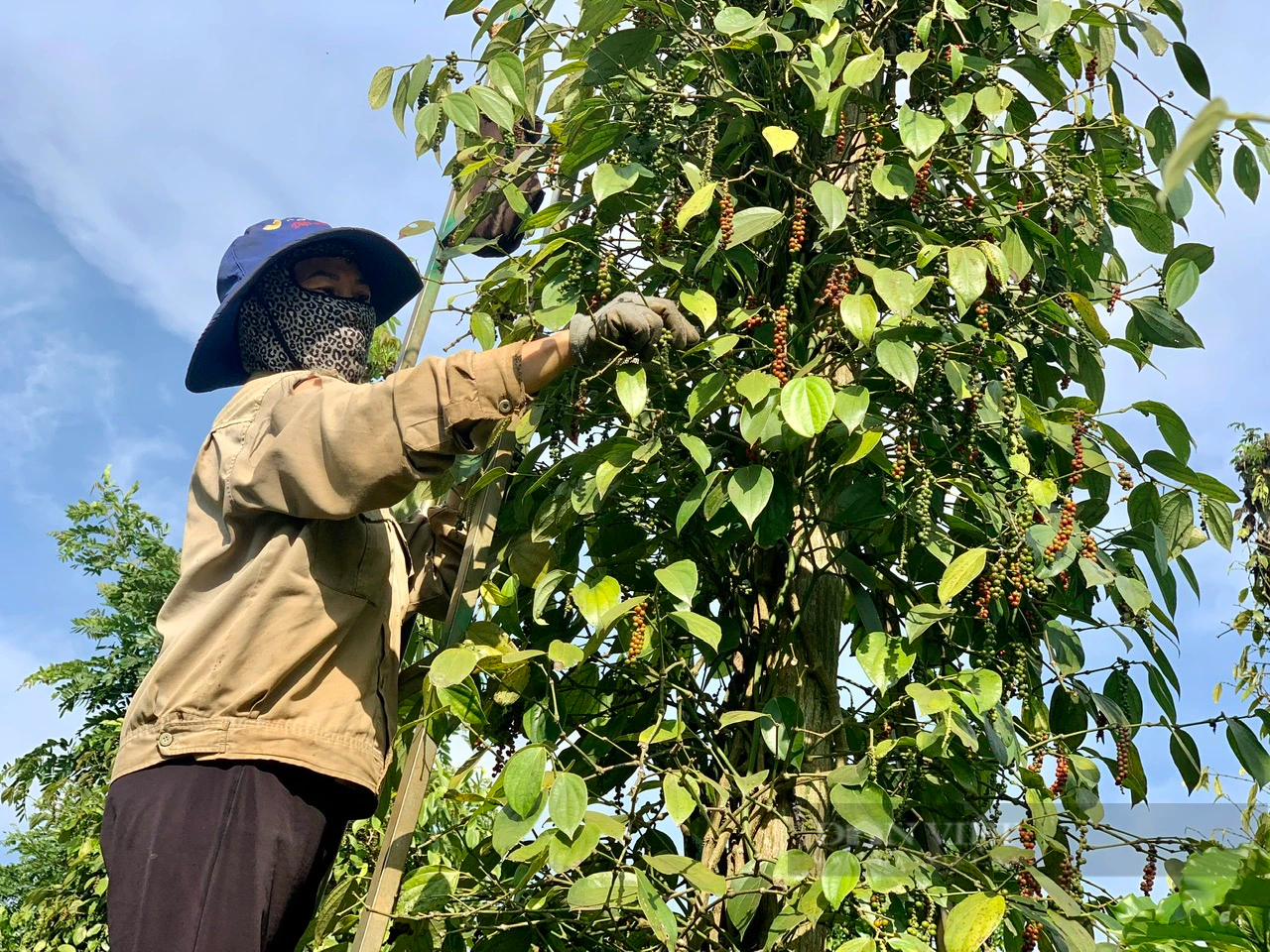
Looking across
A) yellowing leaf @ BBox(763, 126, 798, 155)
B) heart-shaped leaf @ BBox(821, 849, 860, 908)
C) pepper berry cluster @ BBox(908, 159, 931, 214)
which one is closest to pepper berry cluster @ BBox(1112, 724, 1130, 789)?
heart-shaped leaf @ BBox(821, 849, 860, 908)

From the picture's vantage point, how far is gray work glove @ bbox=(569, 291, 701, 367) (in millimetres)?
1426

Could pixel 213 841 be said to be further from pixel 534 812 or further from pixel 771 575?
pixel 771 575

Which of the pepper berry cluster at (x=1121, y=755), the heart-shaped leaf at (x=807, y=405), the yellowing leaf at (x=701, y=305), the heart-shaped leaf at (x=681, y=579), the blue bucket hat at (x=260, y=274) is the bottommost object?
the pepper berry cluster at (x=1121, y=755)

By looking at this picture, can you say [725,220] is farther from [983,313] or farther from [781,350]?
[983,313]

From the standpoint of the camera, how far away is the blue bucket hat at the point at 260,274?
1.92m

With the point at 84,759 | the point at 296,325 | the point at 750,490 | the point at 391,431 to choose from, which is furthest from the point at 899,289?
the point at 84,759

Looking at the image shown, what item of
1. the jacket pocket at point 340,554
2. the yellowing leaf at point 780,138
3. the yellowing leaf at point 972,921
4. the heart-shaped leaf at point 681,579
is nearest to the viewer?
the yellowing leaf at point 972,921

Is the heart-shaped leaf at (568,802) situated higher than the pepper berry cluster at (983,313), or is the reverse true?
Result: the pepper berry cluster at (983,313)

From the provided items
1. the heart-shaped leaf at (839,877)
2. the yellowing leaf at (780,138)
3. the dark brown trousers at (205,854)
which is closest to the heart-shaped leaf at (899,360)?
the yellowing leaf at (780,138)

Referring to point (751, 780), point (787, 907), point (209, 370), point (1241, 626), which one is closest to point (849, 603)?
point (751, 780)

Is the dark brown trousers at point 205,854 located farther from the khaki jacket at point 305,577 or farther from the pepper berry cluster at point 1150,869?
the pepper berry cluster at point 1150,869

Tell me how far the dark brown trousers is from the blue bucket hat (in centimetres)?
72

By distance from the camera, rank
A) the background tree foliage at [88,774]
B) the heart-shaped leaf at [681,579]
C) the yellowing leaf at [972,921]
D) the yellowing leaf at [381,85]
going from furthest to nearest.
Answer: the background tree foliage at [88,774]
the yellowing leaf at [381,85]
the heart-shaped leaf at [681,579]
the yellowing leaf at [972,921]

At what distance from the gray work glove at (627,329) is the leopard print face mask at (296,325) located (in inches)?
23.2
